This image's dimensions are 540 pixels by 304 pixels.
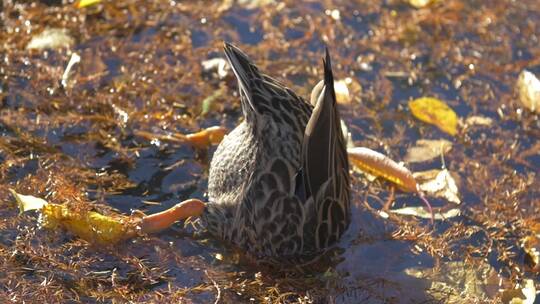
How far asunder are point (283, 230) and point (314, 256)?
0.27m

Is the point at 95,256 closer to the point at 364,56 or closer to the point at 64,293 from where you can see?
the point at 64,293

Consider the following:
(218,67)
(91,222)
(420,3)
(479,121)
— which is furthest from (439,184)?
(420,3)

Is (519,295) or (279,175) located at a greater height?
(279,175)

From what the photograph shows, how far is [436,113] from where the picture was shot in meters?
6.35

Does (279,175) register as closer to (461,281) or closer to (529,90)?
(461,281)

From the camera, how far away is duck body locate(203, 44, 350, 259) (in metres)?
4.76

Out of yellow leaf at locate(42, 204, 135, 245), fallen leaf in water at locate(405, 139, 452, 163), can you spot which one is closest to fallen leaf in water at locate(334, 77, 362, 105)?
fallen leaf in water at locate(405, 139, 452, 163)

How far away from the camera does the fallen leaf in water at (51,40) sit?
656cm

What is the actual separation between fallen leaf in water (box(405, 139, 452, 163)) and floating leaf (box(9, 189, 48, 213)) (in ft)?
7.64

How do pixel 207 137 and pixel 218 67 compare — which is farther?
pixel 218 67

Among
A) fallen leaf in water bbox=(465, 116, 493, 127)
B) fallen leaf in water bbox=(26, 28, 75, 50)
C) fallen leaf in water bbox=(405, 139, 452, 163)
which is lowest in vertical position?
fallen leaf in water bbox=(405, 139, 452, 163)

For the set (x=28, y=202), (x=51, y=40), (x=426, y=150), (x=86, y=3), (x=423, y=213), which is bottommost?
(x=423, y=213)

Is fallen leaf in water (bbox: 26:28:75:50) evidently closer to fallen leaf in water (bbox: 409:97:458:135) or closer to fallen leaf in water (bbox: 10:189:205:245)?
fallen leaf in water (bbox: 10:189:205:245)

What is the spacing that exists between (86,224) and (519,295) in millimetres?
2337
